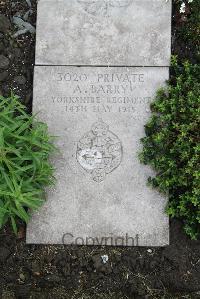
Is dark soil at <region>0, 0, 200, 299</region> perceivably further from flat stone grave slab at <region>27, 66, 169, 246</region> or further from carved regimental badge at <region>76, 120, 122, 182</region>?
carved regimental badge at <region>76, 120, 122, 182</region>

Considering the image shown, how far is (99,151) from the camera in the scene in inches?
163

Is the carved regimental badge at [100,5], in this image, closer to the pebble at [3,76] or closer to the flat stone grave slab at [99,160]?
the flat stone grave slab at [99,160]

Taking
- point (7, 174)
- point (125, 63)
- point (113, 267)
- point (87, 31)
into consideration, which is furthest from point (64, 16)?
point (113, 267)

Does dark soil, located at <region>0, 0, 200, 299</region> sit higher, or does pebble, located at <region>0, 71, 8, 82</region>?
pebble, located at <region>0, 71, 8, 82</region>

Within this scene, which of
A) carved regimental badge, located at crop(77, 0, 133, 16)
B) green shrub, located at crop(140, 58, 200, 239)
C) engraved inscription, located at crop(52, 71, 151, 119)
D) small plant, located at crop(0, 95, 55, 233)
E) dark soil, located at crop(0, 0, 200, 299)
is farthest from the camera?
carved regimental badge, located at crop(77, 0, 133, 16)

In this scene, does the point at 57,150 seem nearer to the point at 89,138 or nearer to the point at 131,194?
the point at 89,138

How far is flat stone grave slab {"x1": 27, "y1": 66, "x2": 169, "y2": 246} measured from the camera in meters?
4.10

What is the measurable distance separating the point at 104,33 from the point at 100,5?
0.26 m

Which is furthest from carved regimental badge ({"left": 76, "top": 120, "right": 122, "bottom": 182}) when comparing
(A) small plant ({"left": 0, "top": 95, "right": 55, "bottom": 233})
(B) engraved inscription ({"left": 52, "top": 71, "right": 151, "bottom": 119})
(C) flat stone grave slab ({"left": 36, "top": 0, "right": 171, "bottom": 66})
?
(C) flat stone grave slab ({"left": 36, "top": 0, "right": 171, "bottom": 66})

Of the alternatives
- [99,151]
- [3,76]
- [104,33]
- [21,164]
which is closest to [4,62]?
[3,76]

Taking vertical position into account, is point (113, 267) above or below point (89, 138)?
below

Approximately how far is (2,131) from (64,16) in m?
1.30

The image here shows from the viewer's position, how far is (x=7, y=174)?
3.69 metres

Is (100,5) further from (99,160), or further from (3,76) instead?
(99,160)
